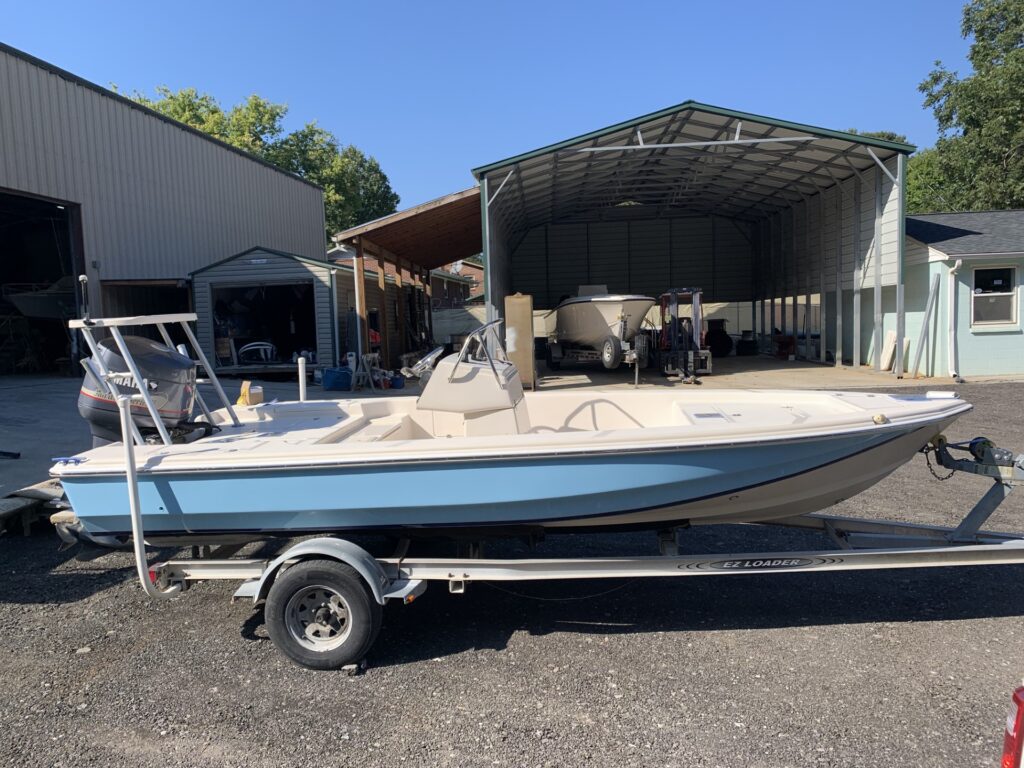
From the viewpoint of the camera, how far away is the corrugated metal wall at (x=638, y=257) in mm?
26719

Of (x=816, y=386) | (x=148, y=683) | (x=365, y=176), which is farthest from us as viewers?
(x=365, y=176)

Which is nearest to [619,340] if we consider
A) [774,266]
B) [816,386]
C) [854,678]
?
[816,386]

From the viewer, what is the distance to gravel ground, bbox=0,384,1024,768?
9.65ft

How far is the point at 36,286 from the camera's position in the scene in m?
19.5

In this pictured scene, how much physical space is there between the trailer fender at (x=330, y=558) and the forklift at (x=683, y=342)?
1286 centimetres

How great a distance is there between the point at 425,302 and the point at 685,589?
874 inches

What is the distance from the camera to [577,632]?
13.0 ft

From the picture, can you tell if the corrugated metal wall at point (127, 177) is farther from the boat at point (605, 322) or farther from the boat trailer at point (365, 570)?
the boat trailer at point (365, 570)

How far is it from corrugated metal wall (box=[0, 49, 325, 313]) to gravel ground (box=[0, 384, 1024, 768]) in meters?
12.3

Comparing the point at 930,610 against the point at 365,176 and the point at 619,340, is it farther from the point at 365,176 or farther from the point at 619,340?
the point at 365,176

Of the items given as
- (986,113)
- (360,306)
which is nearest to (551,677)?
(360,306)

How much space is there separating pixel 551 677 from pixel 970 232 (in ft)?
56.3

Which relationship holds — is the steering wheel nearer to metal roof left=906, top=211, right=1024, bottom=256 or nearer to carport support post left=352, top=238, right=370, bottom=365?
carport support post left=352, top=238, right=370, bottom=365

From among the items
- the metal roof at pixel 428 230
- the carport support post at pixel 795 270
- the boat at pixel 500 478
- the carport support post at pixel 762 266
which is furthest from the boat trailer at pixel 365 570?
the carport support post at pixel 762 266
